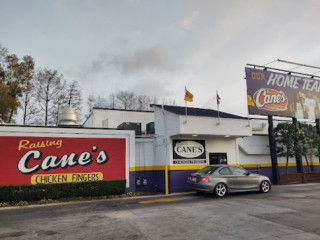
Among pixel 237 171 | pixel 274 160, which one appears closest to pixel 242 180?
pixel 237 171

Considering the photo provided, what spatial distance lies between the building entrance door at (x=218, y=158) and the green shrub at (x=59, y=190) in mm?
5620

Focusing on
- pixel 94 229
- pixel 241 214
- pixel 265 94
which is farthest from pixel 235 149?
pixel 94 229

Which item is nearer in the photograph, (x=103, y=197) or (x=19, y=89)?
(x=103, y=197)

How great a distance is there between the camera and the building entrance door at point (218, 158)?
48.1ft

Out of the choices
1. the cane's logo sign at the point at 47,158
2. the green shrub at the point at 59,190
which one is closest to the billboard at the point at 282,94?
the green shrub at the point at 59,190

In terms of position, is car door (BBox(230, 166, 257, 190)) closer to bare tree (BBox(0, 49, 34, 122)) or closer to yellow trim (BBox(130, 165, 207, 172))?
yellow trim (BBox(130, 165, 207, 172))

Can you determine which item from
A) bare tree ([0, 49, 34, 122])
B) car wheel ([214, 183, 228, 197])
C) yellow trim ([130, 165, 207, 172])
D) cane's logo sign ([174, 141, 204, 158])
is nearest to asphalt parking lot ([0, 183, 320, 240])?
car wheel ([214, 183, 228, 197])

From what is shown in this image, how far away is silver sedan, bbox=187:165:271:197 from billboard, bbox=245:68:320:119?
5.83 m

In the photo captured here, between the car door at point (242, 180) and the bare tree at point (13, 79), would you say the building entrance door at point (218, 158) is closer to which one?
the car door at point (242, 180)

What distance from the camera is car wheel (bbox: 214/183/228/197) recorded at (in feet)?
35.9

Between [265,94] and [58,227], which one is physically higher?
[265,94]

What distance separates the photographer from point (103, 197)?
11.4 meters

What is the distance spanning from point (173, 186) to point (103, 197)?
12.9ft

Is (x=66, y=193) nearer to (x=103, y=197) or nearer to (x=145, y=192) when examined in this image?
(x=103, y=197)
